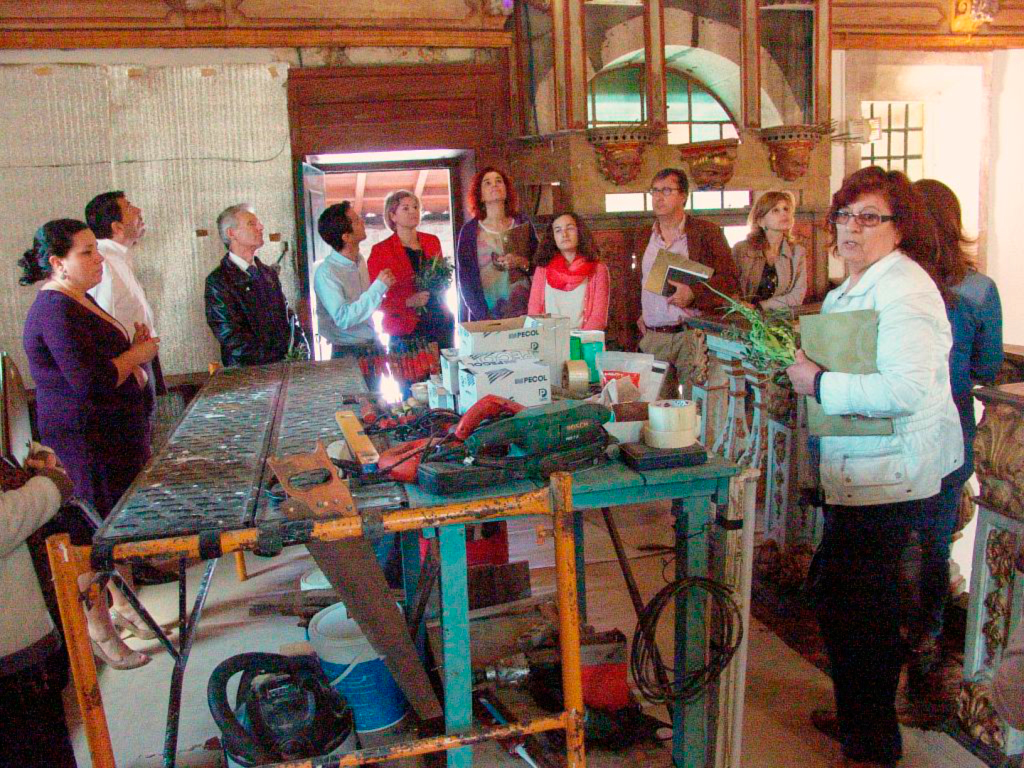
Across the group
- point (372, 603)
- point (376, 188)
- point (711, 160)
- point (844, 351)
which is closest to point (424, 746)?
point (372, 603)

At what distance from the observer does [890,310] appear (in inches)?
85.7

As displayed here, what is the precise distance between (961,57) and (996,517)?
18.3ft

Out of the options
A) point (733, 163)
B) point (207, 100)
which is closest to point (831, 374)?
point (733, 163)

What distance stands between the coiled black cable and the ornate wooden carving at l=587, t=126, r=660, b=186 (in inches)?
140

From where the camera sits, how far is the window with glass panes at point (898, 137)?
21.9 feet

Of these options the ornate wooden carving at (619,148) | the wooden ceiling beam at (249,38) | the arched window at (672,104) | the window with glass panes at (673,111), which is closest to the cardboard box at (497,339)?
the ornate wooden carving at (619,148)

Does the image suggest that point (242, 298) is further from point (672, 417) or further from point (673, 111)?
point (673, 111)

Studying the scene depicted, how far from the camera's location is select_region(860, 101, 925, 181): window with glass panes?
6.66 m

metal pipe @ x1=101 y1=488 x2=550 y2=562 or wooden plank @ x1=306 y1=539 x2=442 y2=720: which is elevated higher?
metal pipe @ x1=101 y1=488 x2=550 y2=562

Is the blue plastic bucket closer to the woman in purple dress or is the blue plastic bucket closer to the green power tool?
the green power tool

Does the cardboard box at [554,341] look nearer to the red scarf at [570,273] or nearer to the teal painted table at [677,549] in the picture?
the teal painted table at [677,549]

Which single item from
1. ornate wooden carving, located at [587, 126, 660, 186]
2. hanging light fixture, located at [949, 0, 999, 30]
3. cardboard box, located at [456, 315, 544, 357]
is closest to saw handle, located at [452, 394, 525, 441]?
cardboard box, located at [456, 315, 544, 357]

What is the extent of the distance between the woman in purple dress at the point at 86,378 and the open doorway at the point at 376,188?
1.57 metres

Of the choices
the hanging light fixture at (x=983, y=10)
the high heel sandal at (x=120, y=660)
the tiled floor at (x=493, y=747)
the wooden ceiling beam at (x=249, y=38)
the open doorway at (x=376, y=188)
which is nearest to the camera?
the tiled floor at (x=493, y=747)
